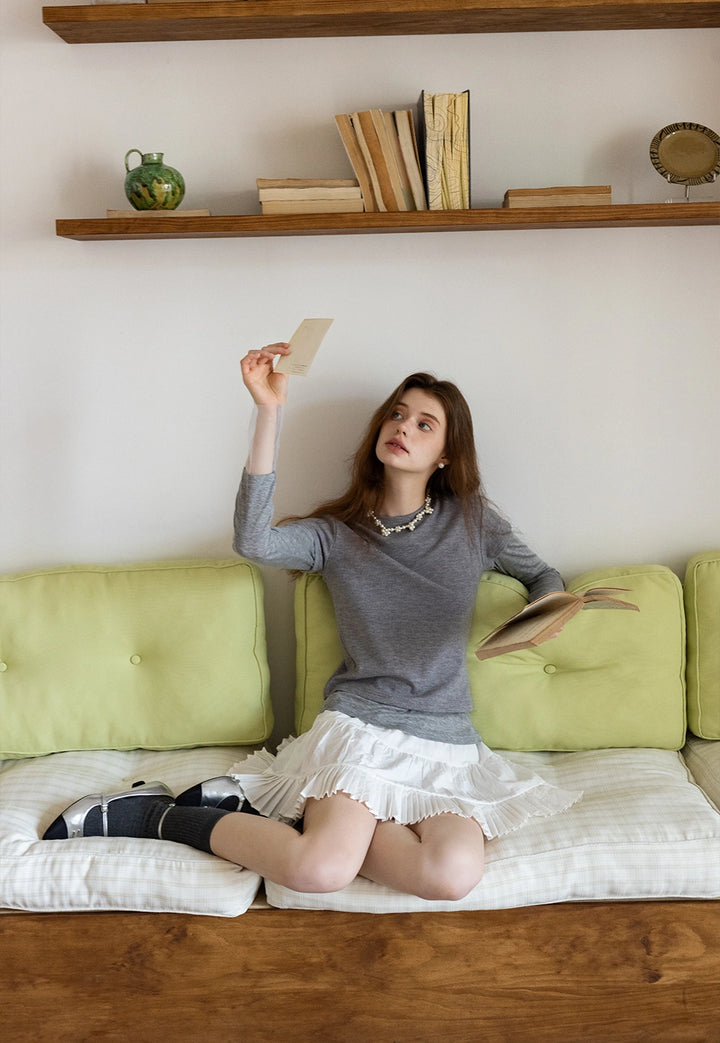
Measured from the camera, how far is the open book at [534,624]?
1692 mm

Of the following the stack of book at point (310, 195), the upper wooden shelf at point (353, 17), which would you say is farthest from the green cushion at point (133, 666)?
the upper wooden shelf at point (353, 17)

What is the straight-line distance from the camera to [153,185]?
6.66 ft

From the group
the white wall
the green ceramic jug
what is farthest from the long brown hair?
the green ceramic jug

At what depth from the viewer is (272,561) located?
6.54 ft

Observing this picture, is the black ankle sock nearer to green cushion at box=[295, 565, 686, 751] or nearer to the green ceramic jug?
green cushion at box=[295, 565, 686, 751]

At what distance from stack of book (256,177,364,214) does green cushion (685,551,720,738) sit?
1086 mm

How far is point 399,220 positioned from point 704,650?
1.11 m

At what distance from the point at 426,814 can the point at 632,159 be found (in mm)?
1446

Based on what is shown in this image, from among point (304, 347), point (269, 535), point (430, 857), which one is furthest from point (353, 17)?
point (430, 857)

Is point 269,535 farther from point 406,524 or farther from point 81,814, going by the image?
point 81,814

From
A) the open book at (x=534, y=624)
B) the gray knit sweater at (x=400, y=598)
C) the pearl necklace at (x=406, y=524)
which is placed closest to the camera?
the open book at (x=534, y=624)

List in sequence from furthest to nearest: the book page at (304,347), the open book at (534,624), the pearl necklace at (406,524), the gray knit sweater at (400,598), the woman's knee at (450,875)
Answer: the pearl necklace at (406,524) < the gray knit sweater at (400,598) < the book page at (304,347) < the open book at (534,624) < the woman's knee at (450,875)

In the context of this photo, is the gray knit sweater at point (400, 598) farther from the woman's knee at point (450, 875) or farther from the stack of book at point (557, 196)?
the stack of book at point (557, 196)

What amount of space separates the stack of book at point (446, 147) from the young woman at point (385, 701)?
379 millimetres
